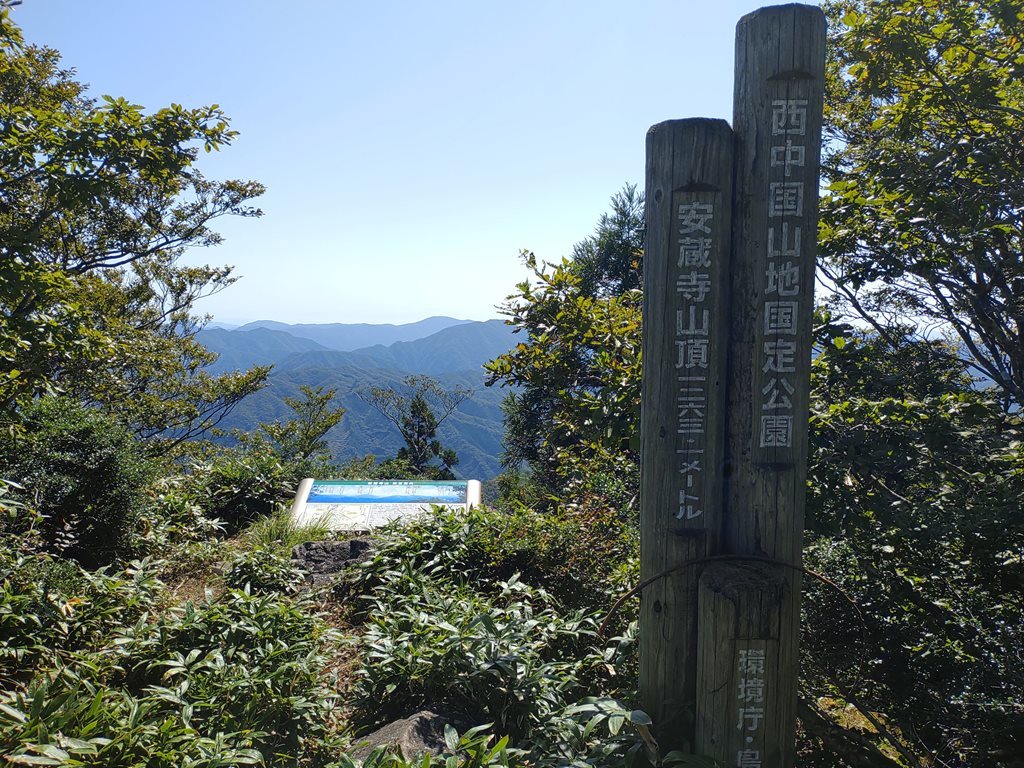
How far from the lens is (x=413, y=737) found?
2.62 meters

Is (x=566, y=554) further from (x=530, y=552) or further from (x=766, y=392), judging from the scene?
(x=766, y=392)

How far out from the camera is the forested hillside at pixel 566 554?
8.60 feet

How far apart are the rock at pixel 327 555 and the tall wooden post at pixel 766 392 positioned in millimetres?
3234

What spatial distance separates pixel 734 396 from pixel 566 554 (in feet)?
7.64

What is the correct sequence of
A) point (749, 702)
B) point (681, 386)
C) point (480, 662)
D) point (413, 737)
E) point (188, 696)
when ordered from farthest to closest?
point (480, 662), point (188, 696), point (413, 737), point (681, 386), point (749, 702)

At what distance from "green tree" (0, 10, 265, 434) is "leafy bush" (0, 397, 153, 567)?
536 millimetres

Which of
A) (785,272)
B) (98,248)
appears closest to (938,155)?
(785,272)

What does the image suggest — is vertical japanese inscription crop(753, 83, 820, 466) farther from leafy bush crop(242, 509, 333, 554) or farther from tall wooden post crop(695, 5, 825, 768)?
leafy bush crop(242, 509, 333, 554)

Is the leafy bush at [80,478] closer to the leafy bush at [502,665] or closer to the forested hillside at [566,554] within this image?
the forested hillside at [566,554]

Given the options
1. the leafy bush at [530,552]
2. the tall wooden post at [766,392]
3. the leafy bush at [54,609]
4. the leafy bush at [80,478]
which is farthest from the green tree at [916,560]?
the leafy bush at [80,478]

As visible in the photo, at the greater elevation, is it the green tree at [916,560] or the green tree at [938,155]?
the green tree at [938,155]

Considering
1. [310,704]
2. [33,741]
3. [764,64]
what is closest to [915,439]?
[764,64]

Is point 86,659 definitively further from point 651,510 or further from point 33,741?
point 651,510

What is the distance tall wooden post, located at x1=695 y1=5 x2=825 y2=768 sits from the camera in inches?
93.2
